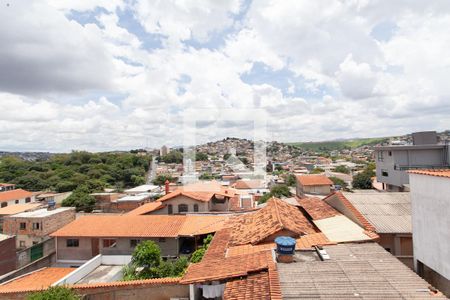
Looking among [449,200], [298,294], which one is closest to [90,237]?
[298,294]

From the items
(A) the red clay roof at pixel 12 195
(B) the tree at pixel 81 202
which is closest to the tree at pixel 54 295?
(B) the tree at pixel 81 202

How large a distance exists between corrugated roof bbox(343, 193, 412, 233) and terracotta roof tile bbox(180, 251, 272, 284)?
577 centimetres

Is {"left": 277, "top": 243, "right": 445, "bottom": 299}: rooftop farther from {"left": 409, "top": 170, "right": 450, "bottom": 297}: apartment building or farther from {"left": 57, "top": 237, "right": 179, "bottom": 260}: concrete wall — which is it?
{"left": 57, "top": 237, "right": 179, "bottom": 260}: concrete wall

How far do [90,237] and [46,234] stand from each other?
31.9 feet

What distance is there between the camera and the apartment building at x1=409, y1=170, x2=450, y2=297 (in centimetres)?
884

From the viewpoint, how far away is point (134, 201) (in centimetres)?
4050

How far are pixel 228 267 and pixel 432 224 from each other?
22.7ft

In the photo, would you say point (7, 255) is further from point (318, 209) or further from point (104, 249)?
point (318, 209)

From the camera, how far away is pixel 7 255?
22.4 metres

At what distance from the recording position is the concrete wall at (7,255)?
21.9 m

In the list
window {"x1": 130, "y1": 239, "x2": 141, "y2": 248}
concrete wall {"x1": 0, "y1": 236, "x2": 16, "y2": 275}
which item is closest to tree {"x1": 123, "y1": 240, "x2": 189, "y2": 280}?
window {"x1": 130, "y1": 239, "x2": 141, "y2": 248}

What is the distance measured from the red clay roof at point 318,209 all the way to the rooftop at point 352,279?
213 inches

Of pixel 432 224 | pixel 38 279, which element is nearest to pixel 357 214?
pixel 432 224

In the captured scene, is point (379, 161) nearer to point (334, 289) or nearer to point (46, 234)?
point (334, 289)
